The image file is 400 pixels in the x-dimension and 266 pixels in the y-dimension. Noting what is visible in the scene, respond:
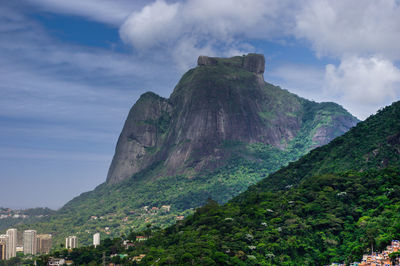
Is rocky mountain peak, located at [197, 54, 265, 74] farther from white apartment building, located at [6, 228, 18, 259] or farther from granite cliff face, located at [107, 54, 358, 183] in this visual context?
white apartment building, located at [6, 228, 18, 259]

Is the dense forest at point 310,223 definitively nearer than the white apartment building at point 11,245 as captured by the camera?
Yes

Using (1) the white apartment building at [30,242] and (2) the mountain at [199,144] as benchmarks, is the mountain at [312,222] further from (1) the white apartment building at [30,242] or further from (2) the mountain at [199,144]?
(2) the mountain at [199,144]

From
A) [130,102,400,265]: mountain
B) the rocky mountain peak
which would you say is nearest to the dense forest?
[130,102,400,265]: mountain

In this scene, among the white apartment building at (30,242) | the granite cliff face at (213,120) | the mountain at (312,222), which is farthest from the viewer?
the granite cliff face at (213,120)

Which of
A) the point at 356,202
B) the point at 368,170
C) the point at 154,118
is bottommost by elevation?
the point at 356,202

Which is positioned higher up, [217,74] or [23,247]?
[217,74]

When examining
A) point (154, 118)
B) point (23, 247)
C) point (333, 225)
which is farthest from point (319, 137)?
point (333, 225)

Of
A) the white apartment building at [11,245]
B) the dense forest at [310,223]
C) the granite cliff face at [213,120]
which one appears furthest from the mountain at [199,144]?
the dense forest at [310,223]

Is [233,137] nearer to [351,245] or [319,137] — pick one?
[319,137]
